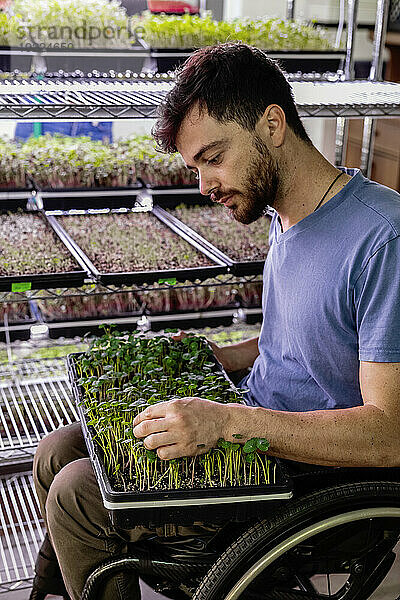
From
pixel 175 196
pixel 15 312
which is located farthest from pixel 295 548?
pixel 175 196

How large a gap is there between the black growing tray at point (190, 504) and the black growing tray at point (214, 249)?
121 centimetres

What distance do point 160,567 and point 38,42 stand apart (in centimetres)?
172

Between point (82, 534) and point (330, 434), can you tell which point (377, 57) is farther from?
point (82, 534)

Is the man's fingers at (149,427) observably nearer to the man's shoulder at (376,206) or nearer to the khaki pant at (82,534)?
the khaki pant at (82,534)

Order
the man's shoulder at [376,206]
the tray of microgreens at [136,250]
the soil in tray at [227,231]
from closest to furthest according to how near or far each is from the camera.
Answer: the man's shoulder at [376,206]
the tray of microgreens at [136,250]
the soil in tray at [227,231]

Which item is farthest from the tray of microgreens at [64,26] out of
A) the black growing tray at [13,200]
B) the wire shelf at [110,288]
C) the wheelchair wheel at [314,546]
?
the wheelchair wheel at [314,546]

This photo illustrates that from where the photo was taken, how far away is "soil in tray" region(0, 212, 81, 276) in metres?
2.27

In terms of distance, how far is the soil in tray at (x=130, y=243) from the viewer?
2379mm

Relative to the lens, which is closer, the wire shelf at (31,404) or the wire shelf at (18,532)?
the wire shelf at (18,532)

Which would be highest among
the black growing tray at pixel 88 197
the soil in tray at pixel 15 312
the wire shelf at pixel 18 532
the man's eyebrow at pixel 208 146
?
the man's eyebrow at pixel 208 146

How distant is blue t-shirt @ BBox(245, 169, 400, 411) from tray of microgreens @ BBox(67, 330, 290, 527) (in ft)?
0.49

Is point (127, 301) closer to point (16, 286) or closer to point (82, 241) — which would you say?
point (82, 241)

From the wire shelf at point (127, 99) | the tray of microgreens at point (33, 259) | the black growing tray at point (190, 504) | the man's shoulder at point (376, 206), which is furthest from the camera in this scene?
the tray of microgreens at point (33, 259)

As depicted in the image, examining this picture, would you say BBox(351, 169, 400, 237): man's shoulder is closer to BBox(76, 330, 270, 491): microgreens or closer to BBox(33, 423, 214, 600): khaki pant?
BBox(76, 330, 270, 491): microgreens
